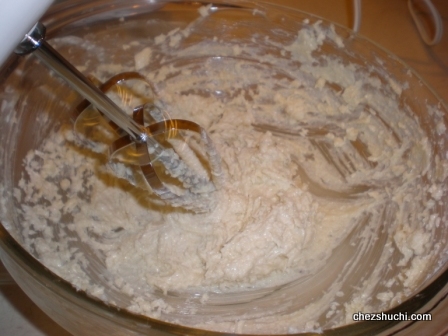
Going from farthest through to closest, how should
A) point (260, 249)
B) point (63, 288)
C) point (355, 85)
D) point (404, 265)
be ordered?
point (355, 85), point (260, 249), point (404, 265), point (63, 288)

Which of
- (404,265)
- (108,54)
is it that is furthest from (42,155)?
(404,265)

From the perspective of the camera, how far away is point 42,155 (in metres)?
0.91

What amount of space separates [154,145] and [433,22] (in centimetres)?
99

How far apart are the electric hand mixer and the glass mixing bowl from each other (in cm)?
19

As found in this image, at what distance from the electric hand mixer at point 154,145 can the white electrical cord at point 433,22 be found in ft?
2.50

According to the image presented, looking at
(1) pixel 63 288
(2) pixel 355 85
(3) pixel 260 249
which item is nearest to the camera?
(1) pixel 63 288

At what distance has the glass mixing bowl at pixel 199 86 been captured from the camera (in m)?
0.61

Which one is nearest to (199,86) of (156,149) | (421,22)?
(156,149)

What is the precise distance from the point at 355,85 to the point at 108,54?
1.89ft

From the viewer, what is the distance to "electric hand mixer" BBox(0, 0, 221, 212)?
0.54m

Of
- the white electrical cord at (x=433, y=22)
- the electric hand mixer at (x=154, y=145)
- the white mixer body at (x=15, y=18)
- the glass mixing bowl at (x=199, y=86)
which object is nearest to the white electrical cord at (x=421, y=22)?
the white electrical cord at (x=433, y=22)

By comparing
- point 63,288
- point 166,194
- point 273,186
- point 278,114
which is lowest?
point 63,288

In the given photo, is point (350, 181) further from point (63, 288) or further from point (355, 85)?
point (63, 288)

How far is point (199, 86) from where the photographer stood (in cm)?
109
